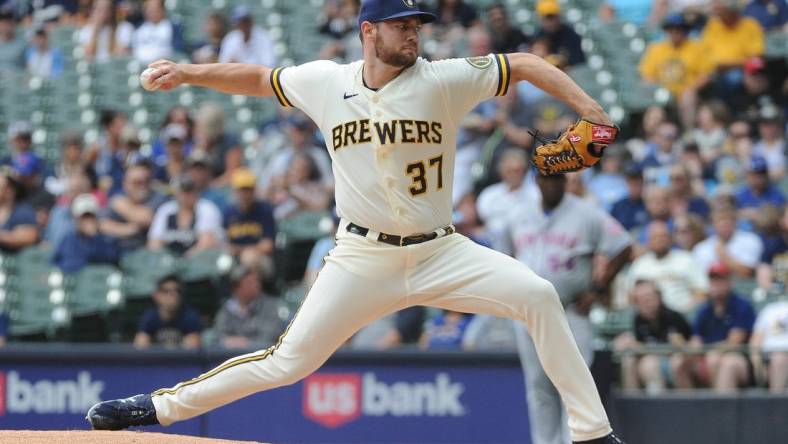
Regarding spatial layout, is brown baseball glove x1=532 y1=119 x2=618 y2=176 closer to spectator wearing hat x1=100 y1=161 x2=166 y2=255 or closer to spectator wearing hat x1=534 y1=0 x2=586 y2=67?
spectator wearing hat x1=100 y1=161 x2=166 y2=255

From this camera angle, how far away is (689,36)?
1282 centimetres

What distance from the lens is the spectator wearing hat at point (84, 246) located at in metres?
11.1

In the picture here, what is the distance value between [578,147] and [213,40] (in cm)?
970

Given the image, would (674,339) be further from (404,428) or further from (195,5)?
(195,5)

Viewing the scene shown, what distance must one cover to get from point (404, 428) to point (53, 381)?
248 centimetres

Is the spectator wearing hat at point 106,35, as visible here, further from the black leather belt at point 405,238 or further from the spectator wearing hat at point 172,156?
the black leather belt at point 405,238

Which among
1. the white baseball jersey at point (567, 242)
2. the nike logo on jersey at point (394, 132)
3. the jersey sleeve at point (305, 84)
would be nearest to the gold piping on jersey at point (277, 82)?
the jersey sleeve at point (305, 84)

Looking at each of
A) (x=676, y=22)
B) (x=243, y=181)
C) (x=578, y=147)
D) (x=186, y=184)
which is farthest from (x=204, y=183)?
(x=578, y=147)

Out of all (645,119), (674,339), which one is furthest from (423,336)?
(645,119)

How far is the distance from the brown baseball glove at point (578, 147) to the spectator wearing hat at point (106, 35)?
10259mm

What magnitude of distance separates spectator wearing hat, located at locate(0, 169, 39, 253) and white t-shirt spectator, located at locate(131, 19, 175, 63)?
10.4 feet

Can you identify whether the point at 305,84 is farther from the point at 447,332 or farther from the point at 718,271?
the point at 718,271

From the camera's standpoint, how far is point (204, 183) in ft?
38.1

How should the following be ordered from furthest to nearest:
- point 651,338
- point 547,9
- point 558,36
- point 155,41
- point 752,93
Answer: point 155,41, point 558,36, point 547,9, point 752,93, point 651,338
